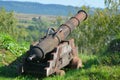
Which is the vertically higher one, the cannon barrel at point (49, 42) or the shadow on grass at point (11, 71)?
the cannon barrel at point (49, 42)

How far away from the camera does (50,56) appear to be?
12516 millimetres

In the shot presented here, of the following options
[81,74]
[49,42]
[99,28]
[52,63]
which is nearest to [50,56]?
[52,63]

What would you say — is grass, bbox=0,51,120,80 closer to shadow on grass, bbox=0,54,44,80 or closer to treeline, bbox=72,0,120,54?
shadow on grass, bbox=0,54,44,80

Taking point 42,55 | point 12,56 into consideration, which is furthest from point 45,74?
point 12,56

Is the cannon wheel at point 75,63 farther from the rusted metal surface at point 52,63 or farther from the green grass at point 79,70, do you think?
the green grass at point 79,70

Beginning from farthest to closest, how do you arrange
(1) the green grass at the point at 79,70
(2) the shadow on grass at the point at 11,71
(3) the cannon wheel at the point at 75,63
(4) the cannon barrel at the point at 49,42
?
(3) the cannon wheel at the point at 75,63 → (2) the shadow on grass at the point at 11,71 → (4) the cannon barrel at the point at 49,42 → (1) the green grass at the point at 79,70

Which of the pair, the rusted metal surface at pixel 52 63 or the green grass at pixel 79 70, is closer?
the green grass at pixel 79 70

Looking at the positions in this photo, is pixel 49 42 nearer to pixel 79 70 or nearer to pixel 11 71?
pixel 79 70

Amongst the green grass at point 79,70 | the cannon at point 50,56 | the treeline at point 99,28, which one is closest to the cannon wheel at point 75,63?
the cannon at point 50,56

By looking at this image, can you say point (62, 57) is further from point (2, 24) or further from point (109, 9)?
point (2, 24)

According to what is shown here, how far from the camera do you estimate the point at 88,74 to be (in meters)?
12.1

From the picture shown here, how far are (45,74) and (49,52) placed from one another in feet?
2.70

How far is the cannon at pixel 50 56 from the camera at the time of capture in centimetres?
1218

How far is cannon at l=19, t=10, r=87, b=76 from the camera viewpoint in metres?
12.2
